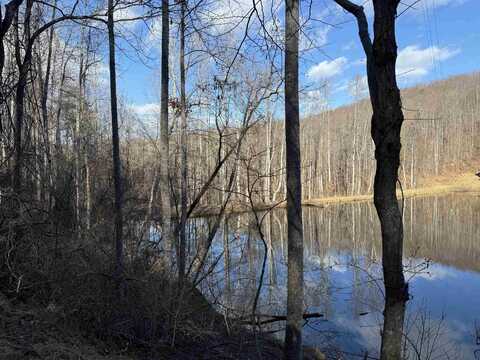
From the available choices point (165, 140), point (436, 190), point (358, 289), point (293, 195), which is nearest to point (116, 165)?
point (165, 140)

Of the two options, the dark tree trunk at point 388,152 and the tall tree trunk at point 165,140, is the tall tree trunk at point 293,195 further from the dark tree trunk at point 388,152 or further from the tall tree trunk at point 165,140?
the tall tree trunk at point 165,140

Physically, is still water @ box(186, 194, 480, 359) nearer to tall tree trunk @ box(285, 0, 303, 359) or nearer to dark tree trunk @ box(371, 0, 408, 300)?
tall tree trunk @ box(285, 0, 303, 359)

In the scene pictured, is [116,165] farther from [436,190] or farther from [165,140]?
[436,190]

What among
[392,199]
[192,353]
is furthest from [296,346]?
[392,199]

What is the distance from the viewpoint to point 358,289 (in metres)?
10.6

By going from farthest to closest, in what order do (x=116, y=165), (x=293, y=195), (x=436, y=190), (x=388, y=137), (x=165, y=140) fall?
(x=436, y=190) < (x=165, y=140) < (x=116, y=165) < (x=293, y=195) < (x=388, y=137)

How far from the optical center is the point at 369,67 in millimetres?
3004

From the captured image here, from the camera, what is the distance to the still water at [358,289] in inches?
294

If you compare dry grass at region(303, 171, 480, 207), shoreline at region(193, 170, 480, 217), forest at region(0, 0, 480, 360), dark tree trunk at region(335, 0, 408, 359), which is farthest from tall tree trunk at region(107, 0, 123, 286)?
dry grass at region(303, 171, 480, 207)

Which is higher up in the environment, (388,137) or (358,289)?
(388,137)

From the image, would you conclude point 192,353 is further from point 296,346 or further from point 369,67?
point 369,67

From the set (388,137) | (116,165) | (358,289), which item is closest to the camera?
(388,137)

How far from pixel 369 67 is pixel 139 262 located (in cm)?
522

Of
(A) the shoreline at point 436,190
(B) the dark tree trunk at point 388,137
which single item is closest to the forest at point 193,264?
(B) the dark tree trunk at point 388,137
